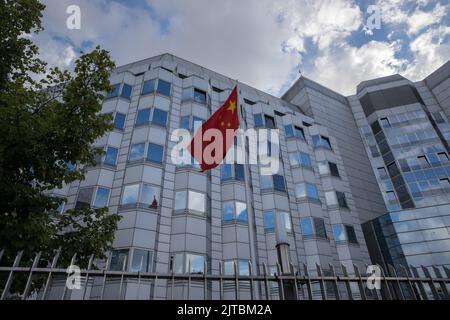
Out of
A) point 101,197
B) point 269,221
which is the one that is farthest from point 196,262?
point 101,197

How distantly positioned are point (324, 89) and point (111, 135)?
36.4 meters

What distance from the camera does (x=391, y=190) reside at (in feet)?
130

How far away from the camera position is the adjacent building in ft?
61.8

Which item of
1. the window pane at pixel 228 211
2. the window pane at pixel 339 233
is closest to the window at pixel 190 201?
the window pane at pixel 228 211

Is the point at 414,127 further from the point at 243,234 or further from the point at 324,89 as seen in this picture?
the point at 243,234

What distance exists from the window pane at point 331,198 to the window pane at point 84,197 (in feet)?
64.6

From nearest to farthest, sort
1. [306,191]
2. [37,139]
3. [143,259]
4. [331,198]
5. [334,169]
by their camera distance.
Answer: [37,139], [143,259], [306,191], [331,198], [334,169]

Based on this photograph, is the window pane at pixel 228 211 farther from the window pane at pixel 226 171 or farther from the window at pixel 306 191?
the window at pixel 306 191

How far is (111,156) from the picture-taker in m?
21.5

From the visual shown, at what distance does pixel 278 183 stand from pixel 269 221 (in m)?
3.80

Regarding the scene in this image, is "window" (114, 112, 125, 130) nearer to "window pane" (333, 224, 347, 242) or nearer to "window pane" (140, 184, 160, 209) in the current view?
"window pane" (140, 184, 160, 209)

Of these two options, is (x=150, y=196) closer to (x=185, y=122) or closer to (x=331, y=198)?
(x=185, y=122)

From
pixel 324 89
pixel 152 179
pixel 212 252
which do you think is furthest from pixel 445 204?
pixel 152 179

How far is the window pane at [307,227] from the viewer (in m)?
24.4
